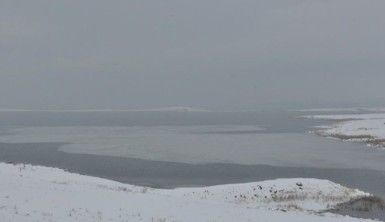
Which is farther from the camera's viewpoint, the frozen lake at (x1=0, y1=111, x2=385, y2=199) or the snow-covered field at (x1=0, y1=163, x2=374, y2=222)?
the frozen lake at (x1=0, y1=111, x2=385, y2=199)

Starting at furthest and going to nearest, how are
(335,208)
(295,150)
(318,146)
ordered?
(318,146) < (295,150) < (335,208)

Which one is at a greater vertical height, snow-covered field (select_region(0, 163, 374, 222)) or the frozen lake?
snow-covered field (select_region(0, 163, 374, 222))

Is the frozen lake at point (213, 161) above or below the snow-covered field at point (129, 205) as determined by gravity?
below

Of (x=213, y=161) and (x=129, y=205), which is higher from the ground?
(x=129, y=205)

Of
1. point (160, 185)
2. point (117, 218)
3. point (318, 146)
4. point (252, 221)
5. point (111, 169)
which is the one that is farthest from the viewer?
point (318, 146)

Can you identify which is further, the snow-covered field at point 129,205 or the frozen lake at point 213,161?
the frozen lake at point 213,161

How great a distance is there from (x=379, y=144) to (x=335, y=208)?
58.9 metres

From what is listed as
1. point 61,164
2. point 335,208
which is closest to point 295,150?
point 61,164

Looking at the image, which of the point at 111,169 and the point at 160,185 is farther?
the point at 111,169

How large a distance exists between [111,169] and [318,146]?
3957cm

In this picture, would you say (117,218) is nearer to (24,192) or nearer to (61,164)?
(24,192)

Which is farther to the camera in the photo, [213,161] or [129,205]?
[213,161]

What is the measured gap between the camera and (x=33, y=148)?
269 ft

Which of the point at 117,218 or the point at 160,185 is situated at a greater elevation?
the point at 117,218
